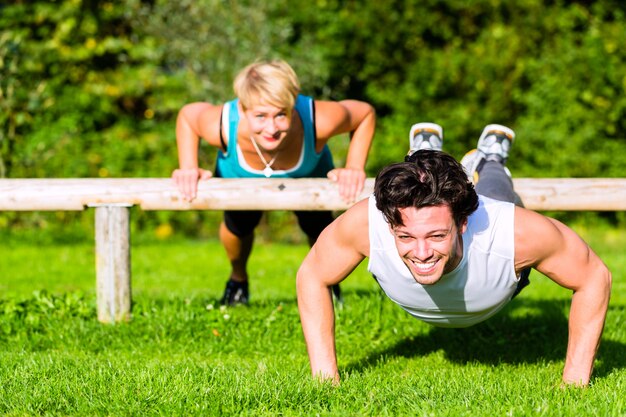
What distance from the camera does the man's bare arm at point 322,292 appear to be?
159 inches

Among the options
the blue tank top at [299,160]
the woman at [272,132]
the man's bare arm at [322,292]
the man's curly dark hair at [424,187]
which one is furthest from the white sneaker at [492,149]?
the man's curly dark hair at [424,187]

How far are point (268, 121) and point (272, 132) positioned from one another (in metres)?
0.07

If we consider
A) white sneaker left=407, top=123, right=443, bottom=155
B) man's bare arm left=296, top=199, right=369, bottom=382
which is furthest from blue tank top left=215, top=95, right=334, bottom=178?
man's bare arm left=296, top=199, right=369, bottom=382

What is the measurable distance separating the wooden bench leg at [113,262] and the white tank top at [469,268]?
216cm

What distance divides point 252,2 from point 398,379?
322 inches

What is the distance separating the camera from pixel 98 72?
1290 cm

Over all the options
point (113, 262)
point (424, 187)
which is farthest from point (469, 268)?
point (113, 262)

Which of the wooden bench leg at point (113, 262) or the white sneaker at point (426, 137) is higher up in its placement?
the white sneaker at point (426, 137)

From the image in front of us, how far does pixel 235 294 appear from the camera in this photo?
639 cm

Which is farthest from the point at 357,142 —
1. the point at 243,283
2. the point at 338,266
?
the point at 338,266

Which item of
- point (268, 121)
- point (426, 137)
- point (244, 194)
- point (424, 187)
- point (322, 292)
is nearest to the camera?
point (424, 187)

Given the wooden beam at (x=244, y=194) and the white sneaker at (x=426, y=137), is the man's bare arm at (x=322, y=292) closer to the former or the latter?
the wooden beam at (x=244, y=194)

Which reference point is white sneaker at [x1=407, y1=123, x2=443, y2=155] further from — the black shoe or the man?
the black shoe

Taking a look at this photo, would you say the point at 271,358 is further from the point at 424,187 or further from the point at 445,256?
the point at 424,187
